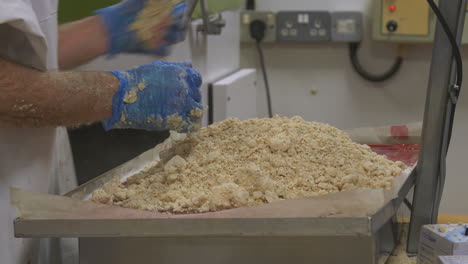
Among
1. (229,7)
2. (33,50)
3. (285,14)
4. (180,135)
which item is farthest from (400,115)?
(33,50)

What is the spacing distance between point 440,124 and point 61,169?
0.74 meters

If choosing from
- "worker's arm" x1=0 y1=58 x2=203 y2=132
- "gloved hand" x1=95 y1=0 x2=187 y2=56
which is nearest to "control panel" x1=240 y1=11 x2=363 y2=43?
"gloved hand" x1=95 y1=0 x2=187 y2=56

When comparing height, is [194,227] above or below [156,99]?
below

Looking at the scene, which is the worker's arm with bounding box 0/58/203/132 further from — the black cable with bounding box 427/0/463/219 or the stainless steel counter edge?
the black cable with bounding box 427/0/463/219

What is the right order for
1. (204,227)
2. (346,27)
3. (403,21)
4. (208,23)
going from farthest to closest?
(346,27) → (403,21) → (208,23) → (204,227)

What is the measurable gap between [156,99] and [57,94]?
0.64 ft

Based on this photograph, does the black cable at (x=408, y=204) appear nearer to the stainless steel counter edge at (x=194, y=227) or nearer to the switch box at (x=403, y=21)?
the stainless steel counter edge at (x=194, y=227)

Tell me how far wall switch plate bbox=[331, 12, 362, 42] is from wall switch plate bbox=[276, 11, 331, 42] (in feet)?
0.09

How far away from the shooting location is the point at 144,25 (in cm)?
139

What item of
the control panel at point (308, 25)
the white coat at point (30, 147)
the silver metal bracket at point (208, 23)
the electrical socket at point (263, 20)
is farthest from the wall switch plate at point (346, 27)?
the white coat at point (30, 147)

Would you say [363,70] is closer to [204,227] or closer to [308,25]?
[308,25]

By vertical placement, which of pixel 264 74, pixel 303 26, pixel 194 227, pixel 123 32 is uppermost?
pixel 123 32

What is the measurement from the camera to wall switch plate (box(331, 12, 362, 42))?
2.64 meters

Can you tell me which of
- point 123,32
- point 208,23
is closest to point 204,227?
point 123,32
